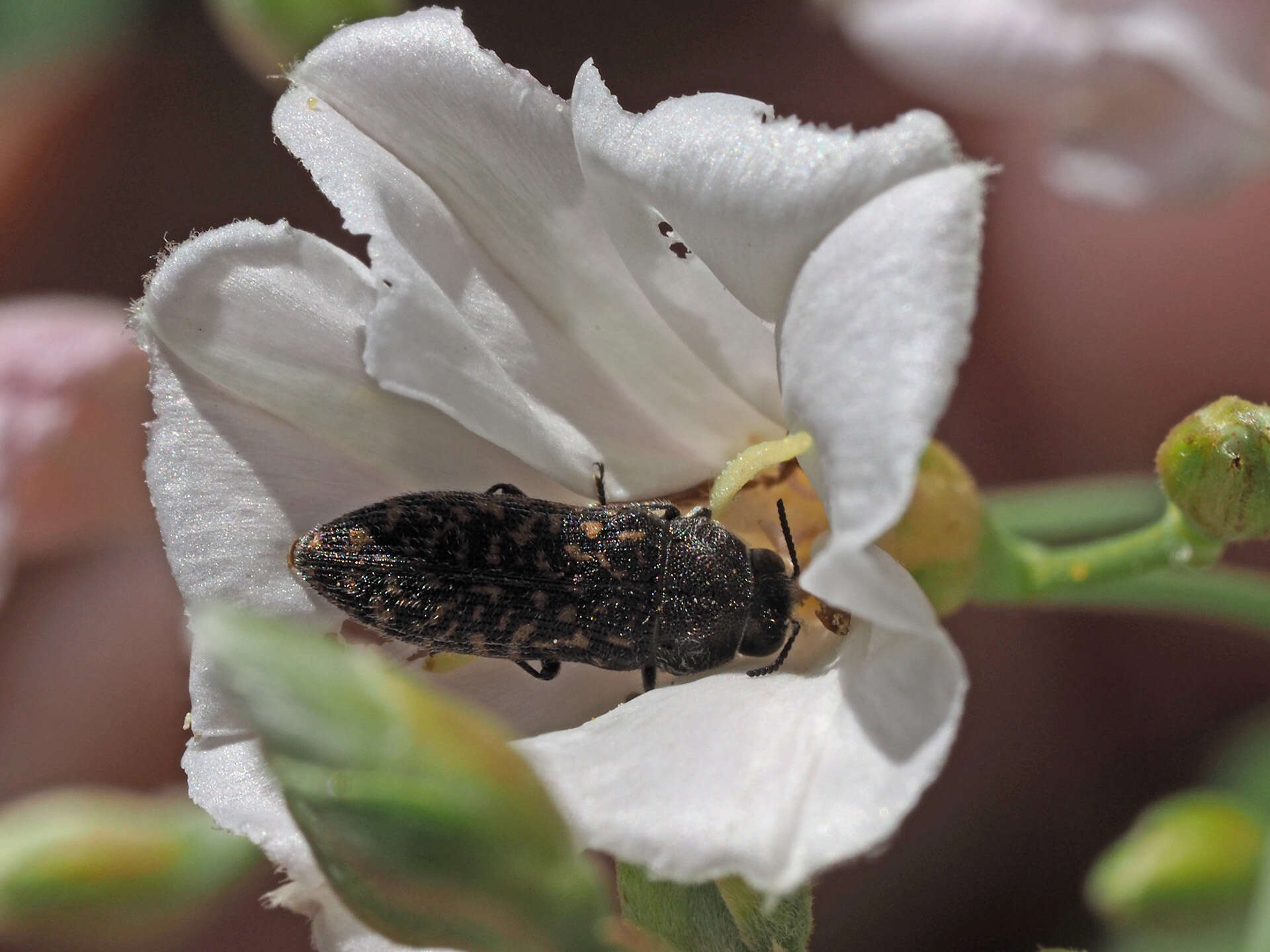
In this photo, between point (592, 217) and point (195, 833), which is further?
point (195, 833)

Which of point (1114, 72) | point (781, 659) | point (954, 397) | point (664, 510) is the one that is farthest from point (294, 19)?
point (954, 397)

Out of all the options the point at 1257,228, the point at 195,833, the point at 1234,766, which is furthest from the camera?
the point at 1257,228

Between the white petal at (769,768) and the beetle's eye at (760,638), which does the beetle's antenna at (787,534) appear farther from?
the white petal at (769,768)

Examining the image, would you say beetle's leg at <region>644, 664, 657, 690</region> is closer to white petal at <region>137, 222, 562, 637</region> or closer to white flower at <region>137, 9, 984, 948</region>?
white flower at <region>137, 9, 984, 948</region>

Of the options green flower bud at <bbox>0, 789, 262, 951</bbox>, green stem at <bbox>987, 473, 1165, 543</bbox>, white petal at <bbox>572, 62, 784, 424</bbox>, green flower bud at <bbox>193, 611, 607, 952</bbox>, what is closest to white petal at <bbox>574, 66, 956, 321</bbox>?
white petal at <bbox>572, 62, 784, 424</bbox>

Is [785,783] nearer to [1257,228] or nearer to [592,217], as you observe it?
[592,217]

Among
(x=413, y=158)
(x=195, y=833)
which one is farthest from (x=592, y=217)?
(x=195, y=833)

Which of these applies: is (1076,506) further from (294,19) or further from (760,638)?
(294,19)
